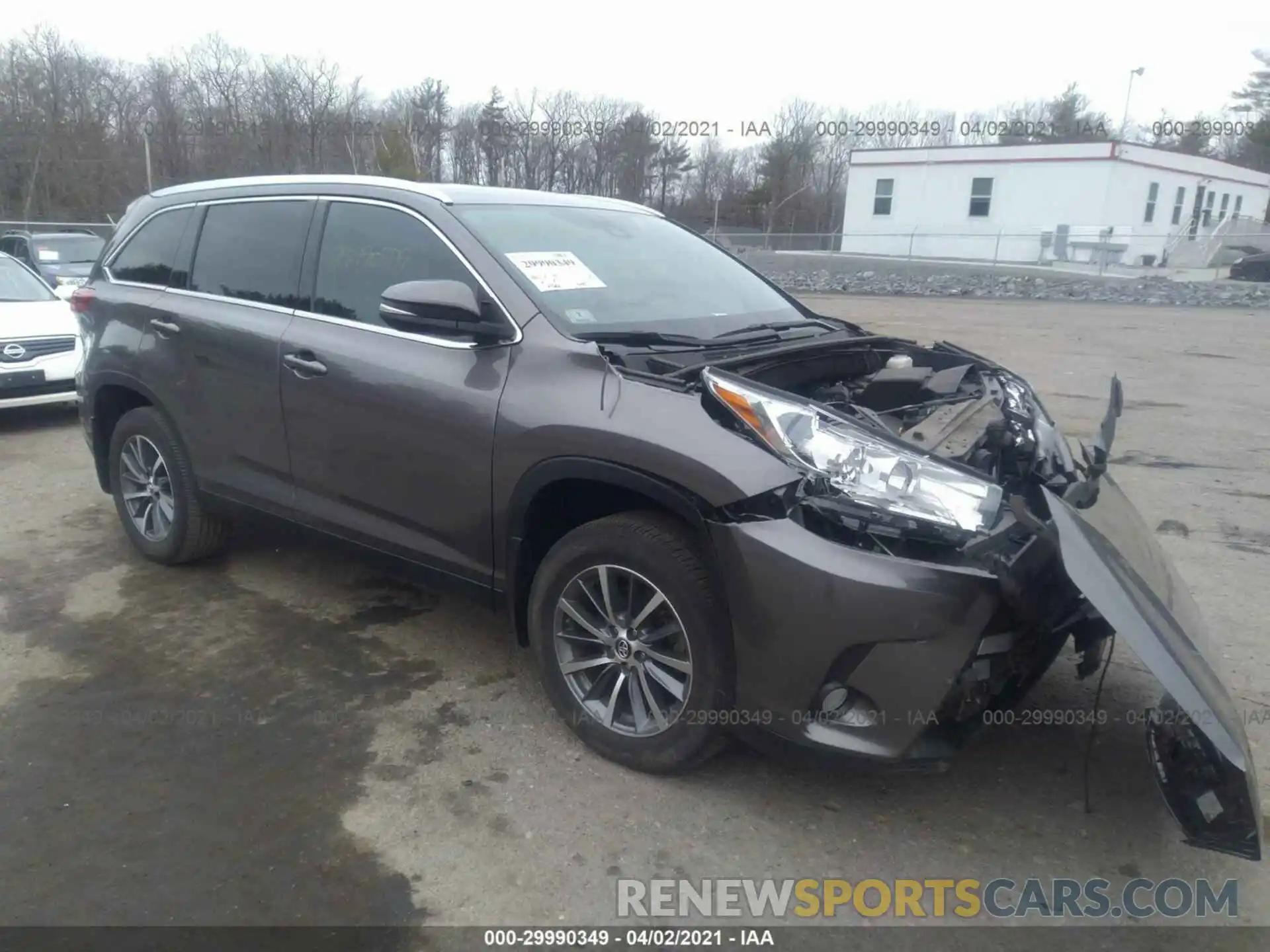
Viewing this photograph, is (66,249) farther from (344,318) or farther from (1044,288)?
(1044,288)

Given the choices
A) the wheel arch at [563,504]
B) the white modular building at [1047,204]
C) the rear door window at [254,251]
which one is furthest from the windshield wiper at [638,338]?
the white modular building at [1047,204]

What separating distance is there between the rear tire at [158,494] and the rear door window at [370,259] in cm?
134

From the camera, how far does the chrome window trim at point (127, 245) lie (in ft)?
15.6

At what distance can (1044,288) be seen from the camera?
85.7 ft

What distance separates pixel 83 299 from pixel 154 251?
575mm

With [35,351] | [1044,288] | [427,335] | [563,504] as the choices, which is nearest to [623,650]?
[563,504]

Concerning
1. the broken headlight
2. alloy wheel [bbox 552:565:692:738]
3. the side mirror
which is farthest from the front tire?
the side mirror

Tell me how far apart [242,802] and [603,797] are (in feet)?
3.76

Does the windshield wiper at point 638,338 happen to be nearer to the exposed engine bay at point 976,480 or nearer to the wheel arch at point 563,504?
the exposed engine bay at point 976,480

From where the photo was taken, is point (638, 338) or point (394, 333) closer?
point (638, 338)

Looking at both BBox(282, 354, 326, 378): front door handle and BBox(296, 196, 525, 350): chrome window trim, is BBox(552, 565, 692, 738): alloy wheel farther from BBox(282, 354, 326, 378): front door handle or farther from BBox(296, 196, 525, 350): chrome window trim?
BBox(282, 354, 326, 378): front door handle

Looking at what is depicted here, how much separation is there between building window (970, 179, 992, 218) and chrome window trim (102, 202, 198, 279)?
36.5m

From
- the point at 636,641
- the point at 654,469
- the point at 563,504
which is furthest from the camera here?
the point at 563,504

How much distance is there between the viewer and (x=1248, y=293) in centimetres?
2334
